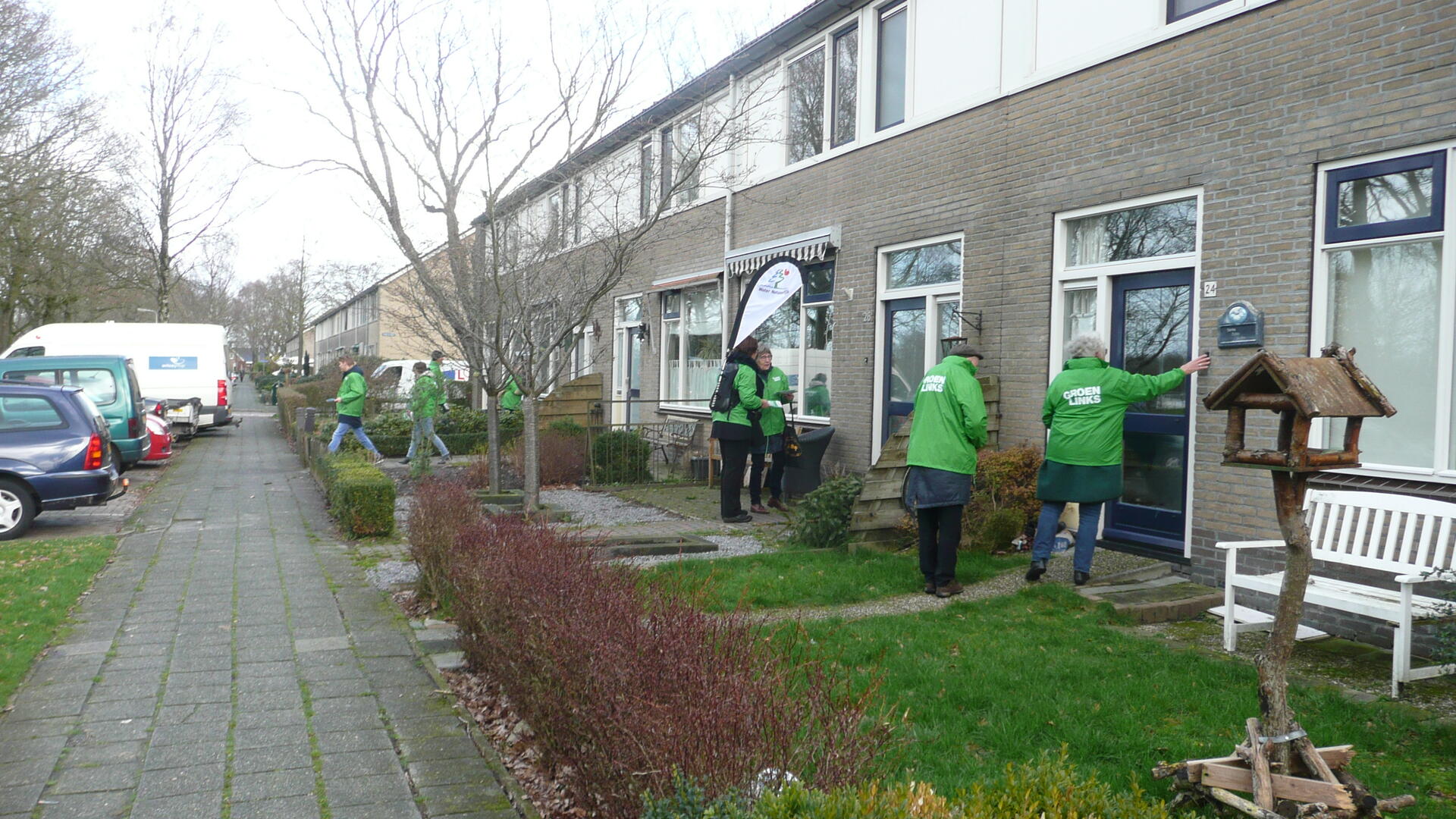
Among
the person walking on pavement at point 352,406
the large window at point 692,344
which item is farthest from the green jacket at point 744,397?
the person walking on pavement at point 352,406

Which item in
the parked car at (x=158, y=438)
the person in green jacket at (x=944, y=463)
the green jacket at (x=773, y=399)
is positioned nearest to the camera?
the person in green jacket at (x=944, y=463)

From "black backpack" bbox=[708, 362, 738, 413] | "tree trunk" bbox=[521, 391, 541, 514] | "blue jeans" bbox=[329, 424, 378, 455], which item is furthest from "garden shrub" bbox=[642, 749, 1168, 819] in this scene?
"blue jeans" bbox=[329, 424, 378, 455]

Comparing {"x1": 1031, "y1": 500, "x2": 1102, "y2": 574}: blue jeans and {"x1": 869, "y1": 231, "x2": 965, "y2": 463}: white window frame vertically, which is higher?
{"x1": 869, "y1": 231, "x2": 965, "y2": 463}: white window frame

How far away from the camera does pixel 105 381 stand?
1631 centimetres

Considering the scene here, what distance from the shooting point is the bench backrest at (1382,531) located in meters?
5.71

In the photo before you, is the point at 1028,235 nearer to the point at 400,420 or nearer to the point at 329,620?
the point at 329,620

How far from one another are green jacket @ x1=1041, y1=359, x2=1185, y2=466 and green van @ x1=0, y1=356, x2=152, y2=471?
14.2 meters

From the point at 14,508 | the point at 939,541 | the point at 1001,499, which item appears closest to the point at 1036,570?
the point at 939,541

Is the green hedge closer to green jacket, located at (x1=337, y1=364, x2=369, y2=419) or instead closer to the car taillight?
the car taillight

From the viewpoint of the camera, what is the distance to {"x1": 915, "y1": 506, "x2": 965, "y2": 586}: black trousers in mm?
7457

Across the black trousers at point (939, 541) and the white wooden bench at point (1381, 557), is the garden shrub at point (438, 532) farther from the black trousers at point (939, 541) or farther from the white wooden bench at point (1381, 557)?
the white wooden bench at point (1381, 557)

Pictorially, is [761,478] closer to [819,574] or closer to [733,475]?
[733,475]

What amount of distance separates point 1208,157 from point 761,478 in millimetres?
6046

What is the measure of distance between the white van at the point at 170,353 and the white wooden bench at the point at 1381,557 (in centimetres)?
2310
